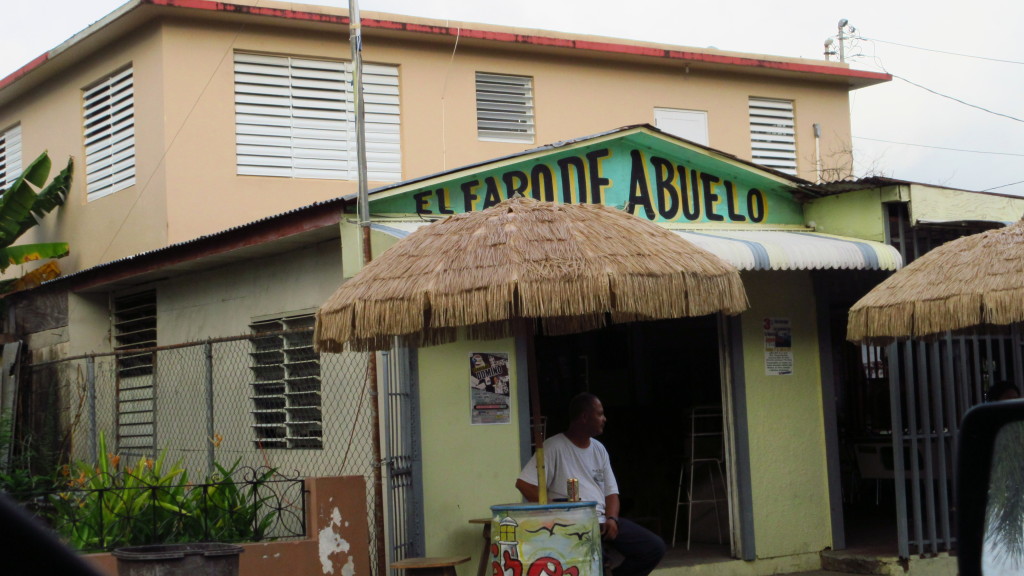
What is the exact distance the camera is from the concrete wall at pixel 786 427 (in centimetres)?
1040

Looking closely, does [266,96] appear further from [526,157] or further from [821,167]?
[821,167]

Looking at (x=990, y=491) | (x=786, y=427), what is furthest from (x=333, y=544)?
(x=990, y=491)

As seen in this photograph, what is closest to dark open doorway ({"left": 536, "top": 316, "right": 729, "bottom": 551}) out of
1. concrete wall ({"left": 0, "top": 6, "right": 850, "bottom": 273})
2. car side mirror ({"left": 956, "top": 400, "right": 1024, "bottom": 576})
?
concrete wall ({"left": 0, "top": 6, "right": 850, "bottom": 273})

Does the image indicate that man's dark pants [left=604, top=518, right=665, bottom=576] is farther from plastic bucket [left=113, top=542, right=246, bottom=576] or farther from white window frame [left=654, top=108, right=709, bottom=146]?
white window frame [left=654, top=108, right=709, bottom=146]

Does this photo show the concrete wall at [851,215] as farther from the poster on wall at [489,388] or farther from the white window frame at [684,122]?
the white window frame at [684,122]

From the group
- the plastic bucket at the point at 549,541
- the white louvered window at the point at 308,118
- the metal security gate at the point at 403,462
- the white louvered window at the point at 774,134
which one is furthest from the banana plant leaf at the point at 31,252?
the plastic bucket at the point at 549,541

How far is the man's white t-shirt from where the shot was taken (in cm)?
804

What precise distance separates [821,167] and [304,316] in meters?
13.4

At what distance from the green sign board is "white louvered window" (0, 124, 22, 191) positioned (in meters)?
12.0

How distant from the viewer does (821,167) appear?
21.3 meters

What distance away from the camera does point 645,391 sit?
13922 mm

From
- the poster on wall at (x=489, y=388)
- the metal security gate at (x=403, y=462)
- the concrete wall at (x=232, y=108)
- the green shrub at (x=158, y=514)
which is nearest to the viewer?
the metal security gate at (x=403, y=462)

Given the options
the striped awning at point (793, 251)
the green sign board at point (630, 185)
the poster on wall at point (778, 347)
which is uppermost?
the green sign board at point (630, 185)

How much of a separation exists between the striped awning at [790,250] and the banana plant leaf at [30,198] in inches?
373
